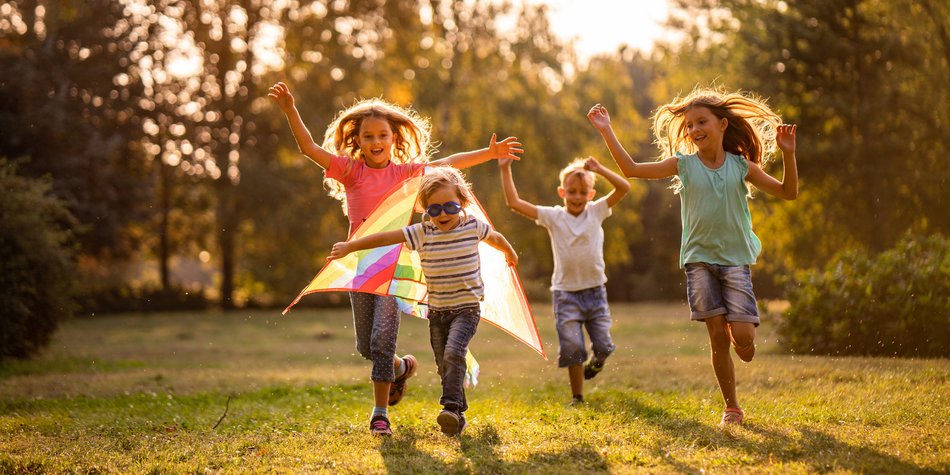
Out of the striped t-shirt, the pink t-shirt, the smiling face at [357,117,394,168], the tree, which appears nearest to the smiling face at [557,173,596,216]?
the pink t-shirt

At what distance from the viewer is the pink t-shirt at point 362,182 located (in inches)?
265

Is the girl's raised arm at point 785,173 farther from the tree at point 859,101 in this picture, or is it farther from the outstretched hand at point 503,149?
the tree at point 859,101

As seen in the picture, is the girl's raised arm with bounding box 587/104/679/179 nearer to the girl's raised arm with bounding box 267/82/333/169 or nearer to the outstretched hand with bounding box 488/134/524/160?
the outstretched hand with bounding box 488/134/524/160

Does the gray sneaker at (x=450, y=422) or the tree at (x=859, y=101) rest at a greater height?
the tree at (x=859, y=101)

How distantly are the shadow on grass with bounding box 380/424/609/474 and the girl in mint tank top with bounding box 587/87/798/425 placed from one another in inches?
51.3

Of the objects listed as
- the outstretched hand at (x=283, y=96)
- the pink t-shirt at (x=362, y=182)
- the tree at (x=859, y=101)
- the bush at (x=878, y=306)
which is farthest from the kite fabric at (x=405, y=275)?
the tree at (x=859, y=101)

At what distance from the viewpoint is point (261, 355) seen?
15.2 metres

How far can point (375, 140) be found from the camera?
6.76 m

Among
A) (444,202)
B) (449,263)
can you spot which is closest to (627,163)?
(444,202)

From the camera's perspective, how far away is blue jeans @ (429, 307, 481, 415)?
592 centimetres

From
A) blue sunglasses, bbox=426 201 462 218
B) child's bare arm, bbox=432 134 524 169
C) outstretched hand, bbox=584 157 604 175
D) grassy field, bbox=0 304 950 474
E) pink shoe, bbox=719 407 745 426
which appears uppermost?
child's bare arm, bbox=432 134 524 169

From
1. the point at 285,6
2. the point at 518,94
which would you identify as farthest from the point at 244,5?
the point at 518,94

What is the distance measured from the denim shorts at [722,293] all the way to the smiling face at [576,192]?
195 cm

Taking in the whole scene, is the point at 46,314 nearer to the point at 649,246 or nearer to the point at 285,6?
the point at 285,6
